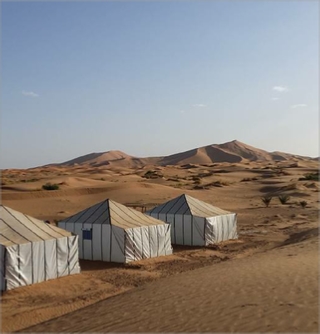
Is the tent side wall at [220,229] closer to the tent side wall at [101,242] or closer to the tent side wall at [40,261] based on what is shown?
the tent side wall at [101,242]

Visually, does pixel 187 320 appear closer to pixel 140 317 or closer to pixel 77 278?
pixel 140 317

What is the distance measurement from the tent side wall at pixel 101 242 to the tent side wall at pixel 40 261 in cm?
246

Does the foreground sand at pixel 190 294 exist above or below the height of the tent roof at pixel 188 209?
below

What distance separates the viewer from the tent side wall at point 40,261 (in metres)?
15.7

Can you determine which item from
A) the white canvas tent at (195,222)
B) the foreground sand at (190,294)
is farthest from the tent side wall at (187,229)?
the foreground sand at (190,294)

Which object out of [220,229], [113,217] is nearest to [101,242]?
[113,217]

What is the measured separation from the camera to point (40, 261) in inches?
653

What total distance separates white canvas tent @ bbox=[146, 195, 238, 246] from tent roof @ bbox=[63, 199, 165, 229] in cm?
334

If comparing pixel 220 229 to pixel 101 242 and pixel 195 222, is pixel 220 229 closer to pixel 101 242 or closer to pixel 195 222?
pixel 195 222

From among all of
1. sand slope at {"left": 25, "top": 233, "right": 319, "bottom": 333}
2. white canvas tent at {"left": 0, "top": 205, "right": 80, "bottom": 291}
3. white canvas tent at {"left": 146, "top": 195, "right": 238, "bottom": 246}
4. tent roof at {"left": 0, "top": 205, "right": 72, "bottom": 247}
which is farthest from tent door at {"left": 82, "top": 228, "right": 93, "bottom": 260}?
sand slope at {"left": 25, "top": 233, "right": 319, "bottom": 333}

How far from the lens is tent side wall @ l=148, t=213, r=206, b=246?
25078mm

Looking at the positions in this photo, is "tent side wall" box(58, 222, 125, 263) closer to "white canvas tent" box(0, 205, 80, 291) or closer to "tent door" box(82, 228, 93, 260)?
"tent door" box(82, 228, 93, 260)

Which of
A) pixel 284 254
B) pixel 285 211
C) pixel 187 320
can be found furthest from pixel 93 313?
pixel 285 211

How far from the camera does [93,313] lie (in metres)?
12.4
